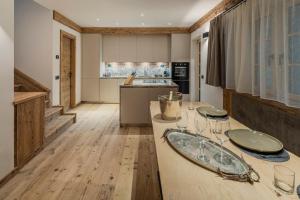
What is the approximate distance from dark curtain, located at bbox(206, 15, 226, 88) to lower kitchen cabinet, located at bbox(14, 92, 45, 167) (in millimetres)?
3015

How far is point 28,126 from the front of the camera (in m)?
3.37

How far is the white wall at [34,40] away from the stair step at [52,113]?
1.78 ft

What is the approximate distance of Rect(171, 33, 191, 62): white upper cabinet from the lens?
836cm

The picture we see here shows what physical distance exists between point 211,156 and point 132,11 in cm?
500

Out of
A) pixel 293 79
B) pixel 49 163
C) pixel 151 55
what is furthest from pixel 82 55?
pixel 293 79

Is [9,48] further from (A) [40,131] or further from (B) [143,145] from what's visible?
(B) [143,145]

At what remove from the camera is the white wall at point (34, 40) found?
18.4 ft

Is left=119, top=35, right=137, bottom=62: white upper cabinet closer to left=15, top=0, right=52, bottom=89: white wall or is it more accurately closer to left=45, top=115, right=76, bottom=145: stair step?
left=15, top=0, right=52, bottom=89: white wall

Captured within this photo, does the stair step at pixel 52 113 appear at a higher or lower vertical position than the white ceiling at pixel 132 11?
lower

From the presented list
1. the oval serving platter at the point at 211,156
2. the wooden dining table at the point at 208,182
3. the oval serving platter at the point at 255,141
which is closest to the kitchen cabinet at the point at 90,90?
the oval serving platter at the point at 211,156

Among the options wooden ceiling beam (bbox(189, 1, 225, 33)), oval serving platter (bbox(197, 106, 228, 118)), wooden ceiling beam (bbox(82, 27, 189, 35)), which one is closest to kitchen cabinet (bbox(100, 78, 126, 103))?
wooden ceiling beam (bbox(82, 27, 189, 35))

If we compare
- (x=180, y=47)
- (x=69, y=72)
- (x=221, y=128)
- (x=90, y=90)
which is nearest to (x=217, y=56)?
(x=221, y=128)

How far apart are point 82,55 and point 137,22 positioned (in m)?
2.30

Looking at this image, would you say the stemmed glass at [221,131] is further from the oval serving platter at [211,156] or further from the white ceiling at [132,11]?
the white ceiling at [132,11]
